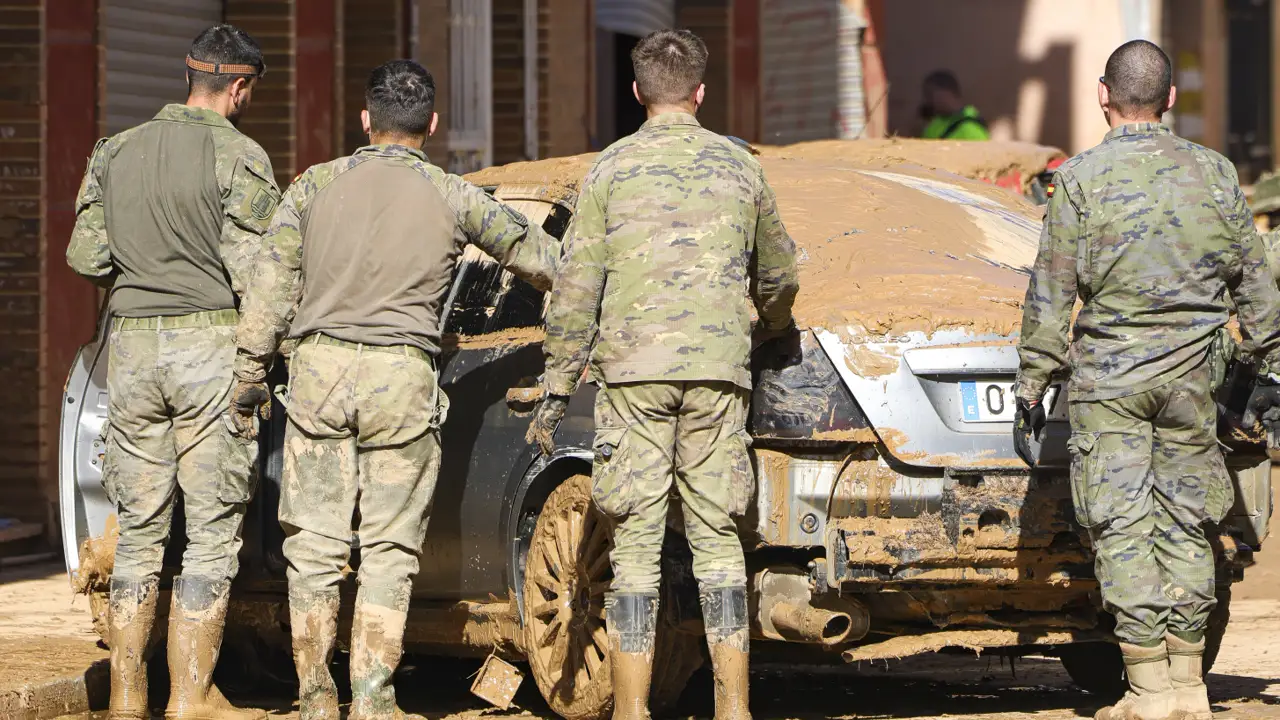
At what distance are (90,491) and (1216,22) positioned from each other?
71.6ft

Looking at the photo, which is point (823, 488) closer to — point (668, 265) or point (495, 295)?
point (668, 265)

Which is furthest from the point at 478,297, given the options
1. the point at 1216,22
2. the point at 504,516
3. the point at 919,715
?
the point at 1216,22

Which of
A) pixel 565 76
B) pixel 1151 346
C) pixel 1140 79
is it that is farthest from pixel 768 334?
pixel 565 76

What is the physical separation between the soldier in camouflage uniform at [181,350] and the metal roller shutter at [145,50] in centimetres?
450

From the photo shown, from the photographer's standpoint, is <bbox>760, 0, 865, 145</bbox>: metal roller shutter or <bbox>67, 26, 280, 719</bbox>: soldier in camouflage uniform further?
<bbox>760, 0, 865, 145</bbox>: metal roller shutter

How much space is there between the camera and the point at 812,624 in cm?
639

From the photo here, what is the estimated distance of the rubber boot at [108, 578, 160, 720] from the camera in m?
6.94

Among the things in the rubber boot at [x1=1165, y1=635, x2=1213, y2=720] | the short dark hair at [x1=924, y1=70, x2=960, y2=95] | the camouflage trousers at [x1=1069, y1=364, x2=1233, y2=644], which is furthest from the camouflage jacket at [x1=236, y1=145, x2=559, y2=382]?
the short dark hair at [x1=924, y1=70, x2=960, y2=95]

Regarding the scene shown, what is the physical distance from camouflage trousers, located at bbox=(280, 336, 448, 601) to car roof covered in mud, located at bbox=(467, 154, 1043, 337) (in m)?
1.12

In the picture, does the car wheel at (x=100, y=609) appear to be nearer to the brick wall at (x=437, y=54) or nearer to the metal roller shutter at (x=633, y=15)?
the brick wall at (x=437, y=54)

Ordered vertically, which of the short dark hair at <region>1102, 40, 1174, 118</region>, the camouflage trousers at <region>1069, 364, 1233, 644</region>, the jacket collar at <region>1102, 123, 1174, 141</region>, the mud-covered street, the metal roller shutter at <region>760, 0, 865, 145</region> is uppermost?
the metal roller shutter at <region>760, 0, 865, 145</region>

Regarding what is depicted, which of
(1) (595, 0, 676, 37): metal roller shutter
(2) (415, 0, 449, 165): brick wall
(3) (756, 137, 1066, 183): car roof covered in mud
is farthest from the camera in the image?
(1) (595, 0, 676, 37): metal roller shutter

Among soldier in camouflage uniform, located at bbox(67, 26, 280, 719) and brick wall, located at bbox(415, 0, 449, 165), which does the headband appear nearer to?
soldier in camouflage uniform, located at bbox(67, 26, 280, 719)

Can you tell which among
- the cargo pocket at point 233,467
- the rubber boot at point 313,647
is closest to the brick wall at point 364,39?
the cargo pocket at point 233,467
